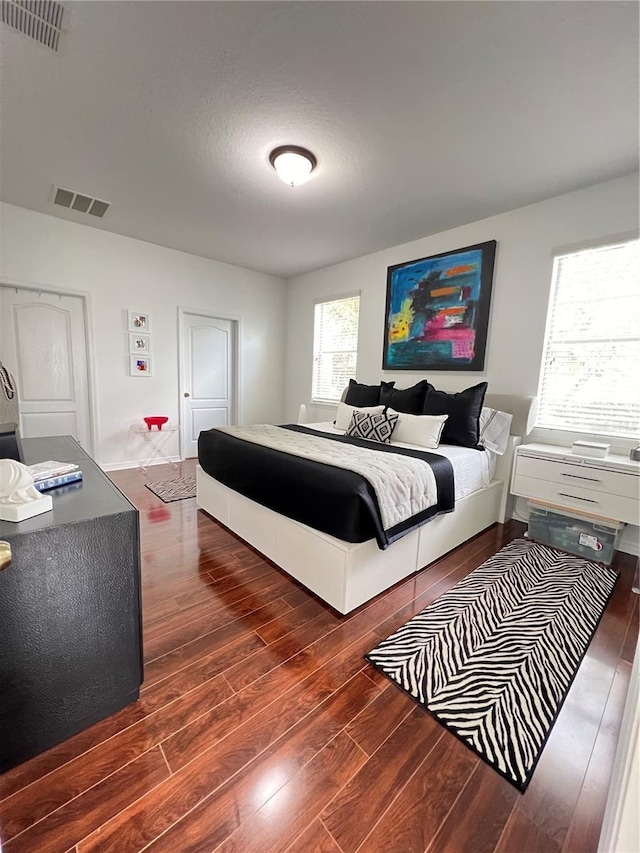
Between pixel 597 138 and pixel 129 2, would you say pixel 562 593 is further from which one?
pixel 129 2

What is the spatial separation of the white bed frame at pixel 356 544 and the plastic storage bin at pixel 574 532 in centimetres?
35

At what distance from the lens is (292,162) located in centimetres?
238

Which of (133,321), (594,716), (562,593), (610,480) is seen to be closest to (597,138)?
(610,480)

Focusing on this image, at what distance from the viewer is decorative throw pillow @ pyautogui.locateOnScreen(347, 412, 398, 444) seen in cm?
302

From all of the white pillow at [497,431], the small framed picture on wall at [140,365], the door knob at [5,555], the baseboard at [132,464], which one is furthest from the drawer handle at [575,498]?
the small framed picture on wall at [140,365]

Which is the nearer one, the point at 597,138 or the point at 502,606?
the point at 502,606

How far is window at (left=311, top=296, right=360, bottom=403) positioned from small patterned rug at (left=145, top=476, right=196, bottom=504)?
2.22 meters

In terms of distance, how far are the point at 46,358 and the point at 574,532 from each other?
518 centimetres

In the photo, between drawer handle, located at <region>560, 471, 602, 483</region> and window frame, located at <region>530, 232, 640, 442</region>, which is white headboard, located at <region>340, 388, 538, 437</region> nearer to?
window frame, located at <region>530, 232, 640, 442</region>

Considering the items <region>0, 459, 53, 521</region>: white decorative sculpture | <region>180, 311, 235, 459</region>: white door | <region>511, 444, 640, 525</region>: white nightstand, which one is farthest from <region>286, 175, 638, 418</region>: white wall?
<region>0, 459, 53, 521</region>: white decorative sculpture

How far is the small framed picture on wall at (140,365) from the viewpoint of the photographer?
4.29 meters

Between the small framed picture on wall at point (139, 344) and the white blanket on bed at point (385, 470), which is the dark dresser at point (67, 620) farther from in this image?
the small framed picture on wall at point (139, 344)

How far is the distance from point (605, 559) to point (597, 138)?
2737 millimetres

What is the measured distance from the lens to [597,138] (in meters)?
2.18
